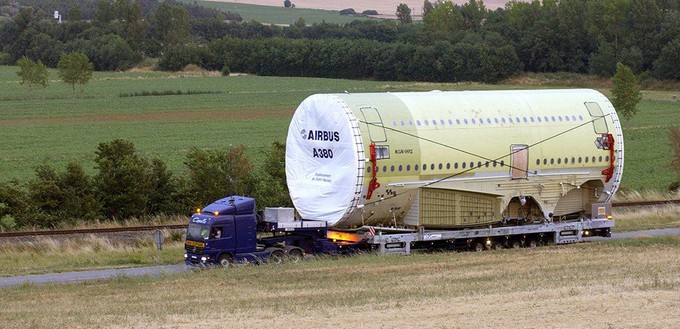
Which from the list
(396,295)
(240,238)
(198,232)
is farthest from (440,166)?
(396,295)

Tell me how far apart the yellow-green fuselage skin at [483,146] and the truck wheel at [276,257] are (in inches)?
65.3

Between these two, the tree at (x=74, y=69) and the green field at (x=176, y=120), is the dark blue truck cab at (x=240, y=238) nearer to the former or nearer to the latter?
the green field at (x=176, y=120)

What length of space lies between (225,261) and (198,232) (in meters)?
1.00

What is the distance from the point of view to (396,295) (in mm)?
22781

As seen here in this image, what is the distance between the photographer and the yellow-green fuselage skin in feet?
101

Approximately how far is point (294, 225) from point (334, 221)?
3.67ft

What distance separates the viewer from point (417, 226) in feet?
104

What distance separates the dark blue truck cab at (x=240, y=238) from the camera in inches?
1177

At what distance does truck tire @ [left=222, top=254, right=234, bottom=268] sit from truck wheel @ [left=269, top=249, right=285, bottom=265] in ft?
3.41

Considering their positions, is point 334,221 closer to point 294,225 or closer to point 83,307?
point 294,225

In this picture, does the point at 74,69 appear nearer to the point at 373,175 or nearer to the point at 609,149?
the point at 609,149

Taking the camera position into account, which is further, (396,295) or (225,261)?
(225,261)

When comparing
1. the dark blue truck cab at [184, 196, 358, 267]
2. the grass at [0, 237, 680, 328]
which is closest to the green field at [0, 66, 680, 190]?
the dark blue truck cab at [184, 196, 358, 267]

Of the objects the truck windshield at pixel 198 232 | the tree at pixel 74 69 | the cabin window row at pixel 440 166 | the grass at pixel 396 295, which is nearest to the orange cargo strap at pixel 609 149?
the grass at pixel 396 295
